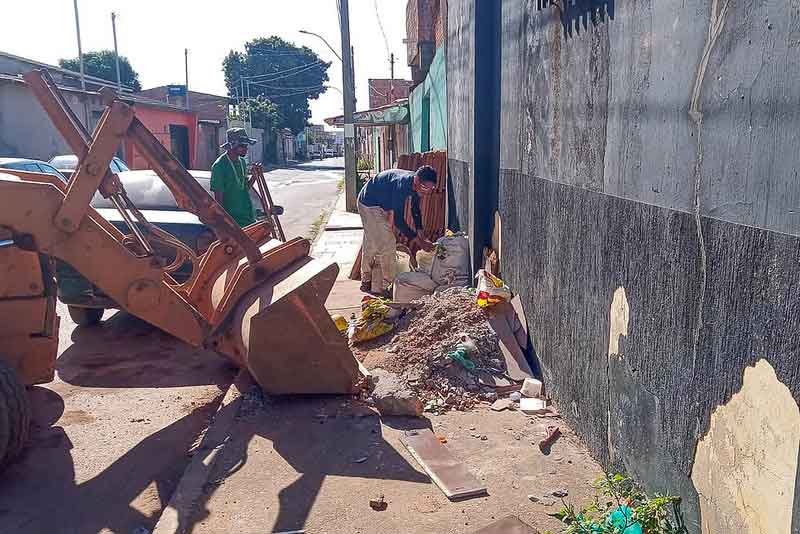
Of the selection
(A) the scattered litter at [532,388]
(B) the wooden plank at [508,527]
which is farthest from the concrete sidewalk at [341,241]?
(B) the wooden plank at [508,527]

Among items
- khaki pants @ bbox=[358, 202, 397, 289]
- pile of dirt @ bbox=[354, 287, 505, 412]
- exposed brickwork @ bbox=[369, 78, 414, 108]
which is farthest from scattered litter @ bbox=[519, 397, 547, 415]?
exposed brickwork @ bbox=[369, 78, 414, 108]

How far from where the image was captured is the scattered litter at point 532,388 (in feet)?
17.1

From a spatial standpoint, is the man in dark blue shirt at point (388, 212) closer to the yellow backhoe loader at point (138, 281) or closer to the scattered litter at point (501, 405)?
the yellow backhoe loader at point (138, 281)

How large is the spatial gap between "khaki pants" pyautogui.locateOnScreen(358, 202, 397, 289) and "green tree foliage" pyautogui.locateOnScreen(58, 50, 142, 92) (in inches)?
2158

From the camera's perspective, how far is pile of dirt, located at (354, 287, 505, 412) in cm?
533

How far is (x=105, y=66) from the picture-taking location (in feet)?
196

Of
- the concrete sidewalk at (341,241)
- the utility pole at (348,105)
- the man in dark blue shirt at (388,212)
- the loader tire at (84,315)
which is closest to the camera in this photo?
the loader tire at (84,315)

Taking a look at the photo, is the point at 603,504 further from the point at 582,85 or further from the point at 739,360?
the point at 582,85

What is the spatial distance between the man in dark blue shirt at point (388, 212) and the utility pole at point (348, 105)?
9.82m

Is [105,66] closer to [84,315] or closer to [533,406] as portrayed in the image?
[84,315]

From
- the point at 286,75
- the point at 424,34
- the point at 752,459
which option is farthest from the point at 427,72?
the point at 286,75

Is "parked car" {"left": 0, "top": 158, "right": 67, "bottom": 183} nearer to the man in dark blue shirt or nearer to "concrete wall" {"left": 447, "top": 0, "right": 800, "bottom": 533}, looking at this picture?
the man in dark blue shirt

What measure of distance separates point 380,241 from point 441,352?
9.67 ft

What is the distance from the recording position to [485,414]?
504cm
